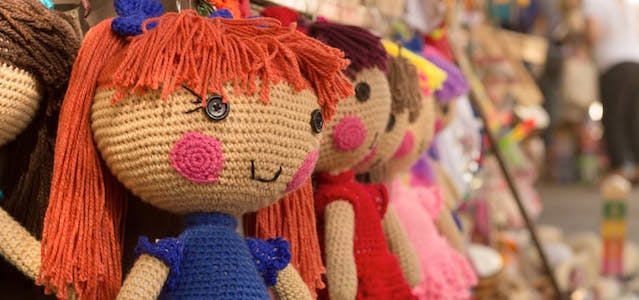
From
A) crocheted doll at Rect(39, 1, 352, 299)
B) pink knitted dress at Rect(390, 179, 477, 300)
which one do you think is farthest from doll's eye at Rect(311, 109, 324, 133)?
pink knitted dress at Rect(390, 179, 477, 300)

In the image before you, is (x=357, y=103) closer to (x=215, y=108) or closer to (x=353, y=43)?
(x=353, y=43)

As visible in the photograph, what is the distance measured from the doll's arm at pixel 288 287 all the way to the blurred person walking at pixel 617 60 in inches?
97.4

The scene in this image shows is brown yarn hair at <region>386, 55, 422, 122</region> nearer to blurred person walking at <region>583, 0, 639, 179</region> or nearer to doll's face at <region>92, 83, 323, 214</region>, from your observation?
doll's face at <region>92, 83, 323, 214</region>

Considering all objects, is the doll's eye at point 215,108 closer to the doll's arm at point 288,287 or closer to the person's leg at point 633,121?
the doll's arm at point 288,287

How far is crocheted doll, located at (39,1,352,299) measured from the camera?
73cm

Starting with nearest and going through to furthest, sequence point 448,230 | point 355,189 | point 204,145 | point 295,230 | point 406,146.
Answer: point 204,145 → point 295,230 → point 355,189 → point 406,146 → point 448,230

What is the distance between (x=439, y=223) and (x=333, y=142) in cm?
48

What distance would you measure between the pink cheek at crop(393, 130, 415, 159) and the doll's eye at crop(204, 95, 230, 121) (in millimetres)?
480

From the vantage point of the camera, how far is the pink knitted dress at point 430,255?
1.22 m

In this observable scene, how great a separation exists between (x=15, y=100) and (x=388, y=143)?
0.49 meters

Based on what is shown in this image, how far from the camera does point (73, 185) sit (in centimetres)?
78

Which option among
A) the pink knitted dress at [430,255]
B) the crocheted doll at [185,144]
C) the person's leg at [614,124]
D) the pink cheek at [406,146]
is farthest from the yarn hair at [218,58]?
the person's leg at [614,124]

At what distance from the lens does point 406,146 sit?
1174 millimetres

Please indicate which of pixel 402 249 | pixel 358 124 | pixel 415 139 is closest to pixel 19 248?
pixel 358 124
